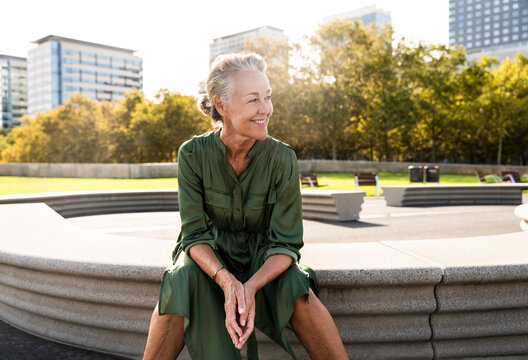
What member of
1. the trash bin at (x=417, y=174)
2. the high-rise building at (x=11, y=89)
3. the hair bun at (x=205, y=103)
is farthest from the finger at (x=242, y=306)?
the high-rise building at (x=11, y=89)

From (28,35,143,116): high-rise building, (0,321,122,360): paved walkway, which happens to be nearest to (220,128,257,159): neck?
(0,321,122,360): paved walkway

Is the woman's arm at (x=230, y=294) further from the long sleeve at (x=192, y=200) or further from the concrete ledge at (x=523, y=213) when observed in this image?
the concrete ledge at (x=523, y=213)

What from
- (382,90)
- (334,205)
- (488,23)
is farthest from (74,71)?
(488,23)

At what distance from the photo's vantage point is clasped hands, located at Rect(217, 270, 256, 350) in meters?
2.10

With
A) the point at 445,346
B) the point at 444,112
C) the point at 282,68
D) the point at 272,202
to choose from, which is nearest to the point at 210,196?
the point at 272,202

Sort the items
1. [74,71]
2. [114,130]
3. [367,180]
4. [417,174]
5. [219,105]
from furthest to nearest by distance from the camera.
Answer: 1. [74,71]
2. [114,130]
3. [417,174]
4. [367,180]
5. [219,105]

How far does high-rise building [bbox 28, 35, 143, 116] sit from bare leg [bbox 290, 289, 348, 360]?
494 ft

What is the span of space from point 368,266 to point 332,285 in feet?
0.85

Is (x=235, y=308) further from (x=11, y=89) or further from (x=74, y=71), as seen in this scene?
(x=11, y=89)

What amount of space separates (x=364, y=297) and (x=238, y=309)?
93 centimetres

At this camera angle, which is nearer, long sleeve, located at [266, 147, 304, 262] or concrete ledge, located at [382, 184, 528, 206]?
long sleeve, located at [266, 147, 304, 262]

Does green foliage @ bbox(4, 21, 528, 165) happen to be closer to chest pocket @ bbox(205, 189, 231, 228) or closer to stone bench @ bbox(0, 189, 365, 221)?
stone bench @ bbox(0, 189, 365, 221)

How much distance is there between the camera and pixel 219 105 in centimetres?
265

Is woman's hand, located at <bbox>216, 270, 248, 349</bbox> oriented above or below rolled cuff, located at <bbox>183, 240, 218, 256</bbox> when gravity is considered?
below
